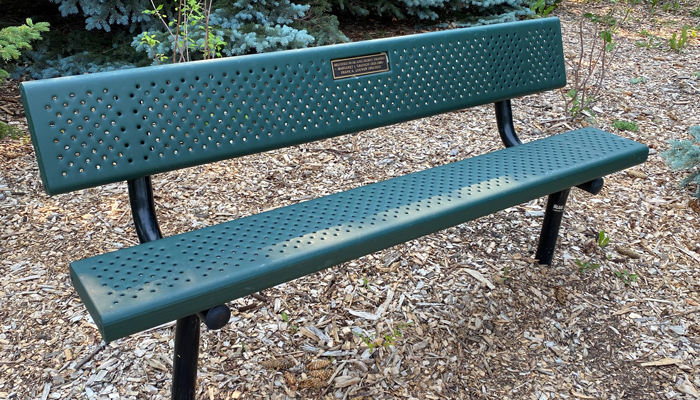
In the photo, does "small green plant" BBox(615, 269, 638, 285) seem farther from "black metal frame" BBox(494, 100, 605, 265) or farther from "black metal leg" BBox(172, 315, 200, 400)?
"black metal leg" BBox(172, 315, 200, 400)

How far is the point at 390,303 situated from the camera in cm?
284

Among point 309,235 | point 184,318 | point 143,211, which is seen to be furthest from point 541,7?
point 184,318

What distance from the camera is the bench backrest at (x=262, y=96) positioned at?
2.04 meters

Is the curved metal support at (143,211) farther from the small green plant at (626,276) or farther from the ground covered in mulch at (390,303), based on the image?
the small green plant at (626,276)

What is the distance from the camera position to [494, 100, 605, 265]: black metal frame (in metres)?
2.95

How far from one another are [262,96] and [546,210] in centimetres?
156

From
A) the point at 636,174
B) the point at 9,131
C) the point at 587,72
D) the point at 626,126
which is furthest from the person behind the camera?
the point at 587,72

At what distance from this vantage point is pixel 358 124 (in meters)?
2.70

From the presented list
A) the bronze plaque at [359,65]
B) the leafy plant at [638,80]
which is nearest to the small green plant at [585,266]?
the bronze plaque at [359,65]

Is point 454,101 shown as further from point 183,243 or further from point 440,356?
point 183,243

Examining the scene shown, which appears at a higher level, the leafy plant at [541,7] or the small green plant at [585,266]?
the leafy plant at [541,7]

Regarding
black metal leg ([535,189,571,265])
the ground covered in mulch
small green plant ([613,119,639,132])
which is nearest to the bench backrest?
black metal leg ([535,189,571,265])

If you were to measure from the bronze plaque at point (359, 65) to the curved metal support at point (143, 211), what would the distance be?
3.07 feet

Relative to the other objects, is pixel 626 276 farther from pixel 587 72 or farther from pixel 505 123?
pixel 587 72
